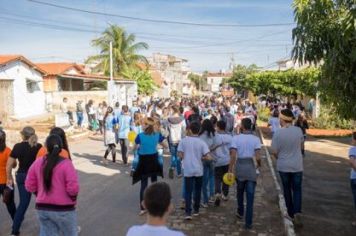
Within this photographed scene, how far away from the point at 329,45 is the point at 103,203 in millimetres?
5132

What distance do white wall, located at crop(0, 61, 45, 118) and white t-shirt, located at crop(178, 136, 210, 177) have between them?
23411 millimetres

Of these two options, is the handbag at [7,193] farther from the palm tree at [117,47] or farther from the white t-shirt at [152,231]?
the palm tree at [117,47]

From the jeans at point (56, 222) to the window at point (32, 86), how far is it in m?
29.1

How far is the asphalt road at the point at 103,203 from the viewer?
7.45 m

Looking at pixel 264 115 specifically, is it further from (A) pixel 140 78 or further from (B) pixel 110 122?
(B) pixel 110 122

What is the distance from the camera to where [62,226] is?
5.06 meters

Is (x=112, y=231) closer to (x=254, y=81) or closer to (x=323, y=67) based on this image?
(x=323, y=67)

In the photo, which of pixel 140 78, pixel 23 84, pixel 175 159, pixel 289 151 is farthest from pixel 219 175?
pixel 140 78

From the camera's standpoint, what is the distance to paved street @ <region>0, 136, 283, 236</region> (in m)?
7.41

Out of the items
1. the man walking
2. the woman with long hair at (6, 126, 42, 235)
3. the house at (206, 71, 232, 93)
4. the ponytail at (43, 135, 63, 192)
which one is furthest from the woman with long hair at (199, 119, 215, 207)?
the house at (206, 71, 232, 93)

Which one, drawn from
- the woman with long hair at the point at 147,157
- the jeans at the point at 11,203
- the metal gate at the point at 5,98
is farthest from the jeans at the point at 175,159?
the metal gate at the point at 5,98

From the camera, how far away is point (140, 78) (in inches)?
1842

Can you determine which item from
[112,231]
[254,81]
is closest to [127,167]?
[112,231]

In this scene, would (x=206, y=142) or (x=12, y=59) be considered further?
(x=12, y=59)
